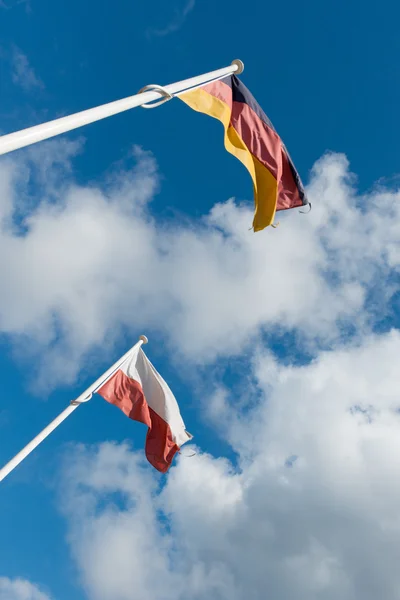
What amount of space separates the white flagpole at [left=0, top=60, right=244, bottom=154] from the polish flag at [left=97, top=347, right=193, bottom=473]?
35.7ft

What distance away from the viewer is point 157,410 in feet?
61.0

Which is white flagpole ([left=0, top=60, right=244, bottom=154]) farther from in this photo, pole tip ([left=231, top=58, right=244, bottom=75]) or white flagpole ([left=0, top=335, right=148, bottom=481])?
white flagpole ([left=0, top=335, right=148, bottom=481])

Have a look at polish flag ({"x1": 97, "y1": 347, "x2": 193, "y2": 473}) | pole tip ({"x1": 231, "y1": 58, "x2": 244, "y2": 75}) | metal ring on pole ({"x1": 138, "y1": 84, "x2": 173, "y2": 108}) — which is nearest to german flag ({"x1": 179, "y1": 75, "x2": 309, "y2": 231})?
pole tip ({"x1": 231, "y1": 58, "x2": 244, "y2": 75})

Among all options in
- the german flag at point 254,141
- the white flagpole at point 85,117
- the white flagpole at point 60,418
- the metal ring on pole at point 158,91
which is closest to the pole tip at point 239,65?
the german flag at point 254,141

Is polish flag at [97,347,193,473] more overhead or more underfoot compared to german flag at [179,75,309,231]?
more underfoot

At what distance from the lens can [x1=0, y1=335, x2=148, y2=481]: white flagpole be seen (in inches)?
556

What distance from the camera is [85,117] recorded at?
7906mm

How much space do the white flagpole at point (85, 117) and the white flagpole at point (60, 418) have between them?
10413mm

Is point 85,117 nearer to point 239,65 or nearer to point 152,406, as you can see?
point 239,65

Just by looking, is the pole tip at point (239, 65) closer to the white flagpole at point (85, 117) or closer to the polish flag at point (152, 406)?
the white flagpole at point (85, 117)

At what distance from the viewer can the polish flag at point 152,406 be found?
59.7ft

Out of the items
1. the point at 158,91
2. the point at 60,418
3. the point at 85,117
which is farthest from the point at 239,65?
the point at 60,418

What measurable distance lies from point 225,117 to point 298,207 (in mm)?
3491

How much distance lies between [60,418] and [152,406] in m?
3.95
